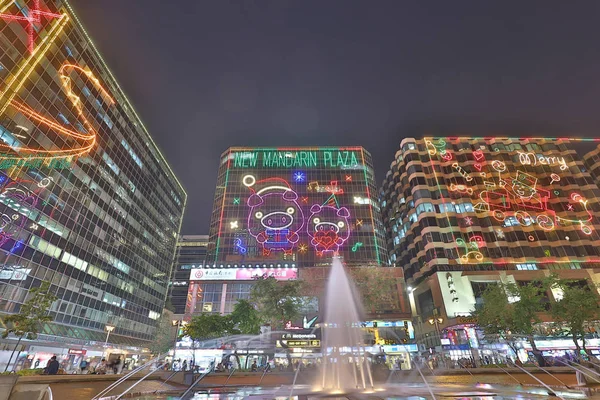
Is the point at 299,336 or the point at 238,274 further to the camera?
the point at 238,274

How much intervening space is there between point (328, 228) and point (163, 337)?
47.5 meters

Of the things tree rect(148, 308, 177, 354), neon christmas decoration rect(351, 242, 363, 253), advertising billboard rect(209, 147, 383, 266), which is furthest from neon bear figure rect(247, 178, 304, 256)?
tree rect(148, 308, 177, 354)

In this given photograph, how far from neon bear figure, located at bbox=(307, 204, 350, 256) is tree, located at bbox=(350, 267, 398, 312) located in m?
14.7

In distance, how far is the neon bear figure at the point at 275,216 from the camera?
67.7m

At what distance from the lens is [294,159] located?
8256 cm

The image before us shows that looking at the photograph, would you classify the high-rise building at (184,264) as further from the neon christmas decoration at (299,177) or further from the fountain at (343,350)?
the fountain at (343,350)

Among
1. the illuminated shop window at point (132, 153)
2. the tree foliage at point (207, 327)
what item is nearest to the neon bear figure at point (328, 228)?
the tree foliage at point (207, 327)

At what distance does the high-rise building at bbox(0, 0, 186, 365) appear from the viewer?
37.9 meters

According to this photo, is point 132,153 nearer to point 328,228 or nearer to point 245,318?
point 328,228

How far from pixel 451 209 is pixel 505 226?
10.3 m

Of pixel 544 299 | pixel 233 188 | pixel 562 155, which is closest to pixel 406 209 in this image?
pixel 544 299

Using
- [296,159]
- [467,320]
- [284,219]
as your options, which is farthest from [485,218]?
[296,159]

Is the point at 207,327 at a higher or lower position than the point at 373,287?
lower

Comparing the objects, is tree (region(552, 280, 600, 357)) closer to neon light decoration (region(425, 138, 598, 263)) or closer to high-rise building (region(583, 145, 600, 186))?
neon light decoration (region(425, 138, 598, 263))
